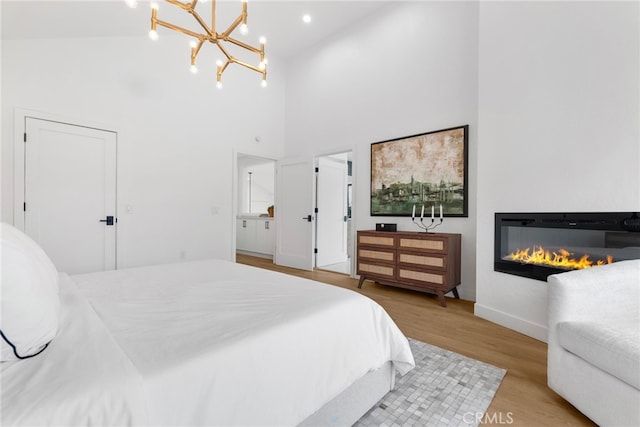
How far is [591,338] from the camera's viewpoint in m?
1.35

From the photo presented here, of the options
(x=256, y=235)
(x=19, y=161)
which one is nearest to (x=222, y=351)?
(x=19, y=161)

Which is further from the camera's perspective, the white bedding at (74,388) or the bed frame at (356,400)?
the bed frame at (356,400)

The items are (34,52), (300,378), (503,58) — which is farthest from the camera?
(34,52)

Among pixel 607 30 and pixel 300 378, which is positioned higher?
pixel 607 30

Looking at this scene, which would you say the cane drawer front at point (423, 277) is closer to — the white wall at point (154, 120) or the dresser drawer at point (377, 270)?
the dresser drawer at point (377, 270)

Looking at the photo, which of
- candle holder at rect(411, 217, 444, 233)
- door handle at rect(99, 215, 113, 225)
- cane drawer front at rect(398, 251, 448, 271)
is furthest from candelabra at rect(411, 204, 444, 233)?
door handle at rect(99, 215, 113, 225)

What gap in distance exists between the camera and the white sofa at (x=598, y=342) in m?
1.21

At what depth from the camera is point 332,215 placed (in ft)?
18.3

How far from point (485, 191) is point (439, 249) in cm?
79

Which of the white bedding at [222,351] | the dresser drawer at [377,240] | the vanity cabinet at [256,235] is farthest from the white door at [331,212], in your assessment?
the white bedding at [222,351]

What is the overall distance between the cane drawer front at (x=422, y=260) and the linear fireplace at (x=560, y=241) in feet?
1.85

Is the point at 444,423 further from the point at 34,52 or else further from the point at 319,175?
the point at 34,52

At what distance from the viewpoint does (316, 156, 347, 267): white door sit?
528cm

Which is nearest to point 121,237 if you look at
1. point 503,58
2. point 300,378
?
point 300,378
